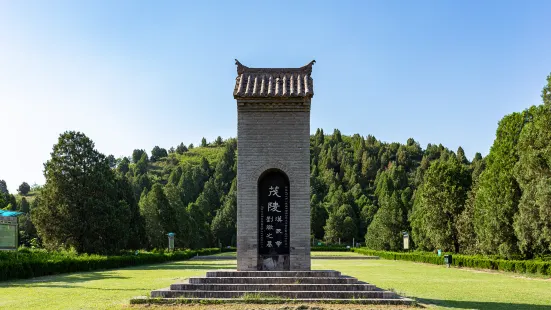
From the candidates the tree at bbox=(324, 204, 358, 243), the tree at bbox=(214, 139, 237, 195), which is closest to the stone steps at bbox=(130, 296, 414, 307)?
the tree at bbox=(324, 204, 358, 243)

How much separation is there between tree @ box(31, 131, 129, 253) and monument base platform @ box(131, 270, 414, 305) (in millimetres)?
18172

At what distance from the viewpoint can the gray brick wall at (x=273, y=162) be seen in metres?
12.6

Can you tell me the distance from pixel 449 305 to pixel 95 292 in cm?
899

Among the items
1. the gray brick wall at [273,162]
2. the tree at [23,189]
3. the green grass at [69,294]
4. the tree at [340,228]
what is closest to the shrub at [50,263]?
the green grass at [69,294]

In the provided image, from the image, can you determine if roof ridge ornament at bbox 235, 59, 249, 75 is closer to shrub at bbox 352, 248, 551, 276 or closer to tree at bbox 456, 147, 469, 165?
shrub at bbox 352, 248, 551, 276

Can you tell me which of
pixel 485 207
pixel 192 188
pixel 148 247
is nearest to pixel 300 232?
pixel 485 207

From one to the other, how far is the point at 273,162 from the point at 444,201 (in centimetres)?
2471

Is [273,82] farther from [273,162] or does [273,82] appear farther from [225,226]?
[225,226]

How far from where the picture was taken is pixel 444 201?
34.8 meters

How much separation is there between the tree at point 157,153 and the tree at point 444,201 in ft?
457

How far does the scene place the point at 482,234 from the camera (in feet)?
89.7

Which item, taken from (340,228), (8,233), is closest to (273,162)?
(8,233)

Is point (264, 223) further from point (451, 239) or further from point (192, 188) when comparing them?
point (192, 188)

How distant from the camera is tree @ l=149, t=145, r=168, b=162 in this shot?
168 metres
